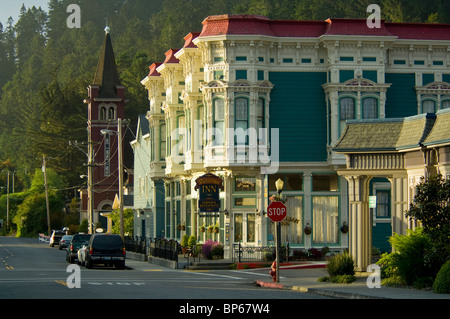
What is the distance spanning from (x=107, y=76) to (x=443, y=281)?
81.8 metres

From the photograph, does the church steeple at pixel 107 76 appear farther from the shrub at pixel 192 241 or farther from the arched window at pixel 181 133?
the shrub at pixel 192 241

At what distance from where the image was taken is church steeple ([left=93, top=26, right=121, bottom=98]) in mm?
102312

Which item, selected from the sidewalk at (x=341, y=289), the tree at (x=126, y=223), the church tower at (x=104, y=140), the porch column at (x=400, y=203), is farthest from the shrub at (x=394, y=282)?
the church tower at (x=104, y=140)

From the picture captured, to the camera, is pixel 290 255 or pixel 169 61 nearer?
pixel 290 255

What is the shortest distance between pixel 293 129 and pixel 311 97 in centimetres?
190

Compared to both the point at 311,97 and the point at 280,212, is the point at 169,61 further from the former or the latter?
the point at 280,212

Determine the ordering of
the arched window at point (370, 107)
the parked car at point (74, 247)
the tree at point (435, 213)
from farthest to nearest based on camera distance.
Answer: the parked car at point (74, 247) → the arched window at point (370, 107) → the tree at point (435, 213)

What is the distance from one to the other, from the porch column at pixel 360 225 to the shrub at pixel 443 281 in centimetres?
688

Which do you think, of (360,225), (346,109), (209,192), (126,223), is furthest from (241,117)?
(126,223)

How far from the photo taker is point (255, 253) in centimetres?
4444

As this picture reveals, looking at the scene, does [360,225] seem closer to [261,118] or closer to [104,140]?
[261,118]

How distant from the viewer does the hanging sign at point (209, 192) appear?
45281 millimetres

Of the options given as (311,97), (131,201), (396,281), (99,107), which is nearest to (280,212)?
(396,281)
